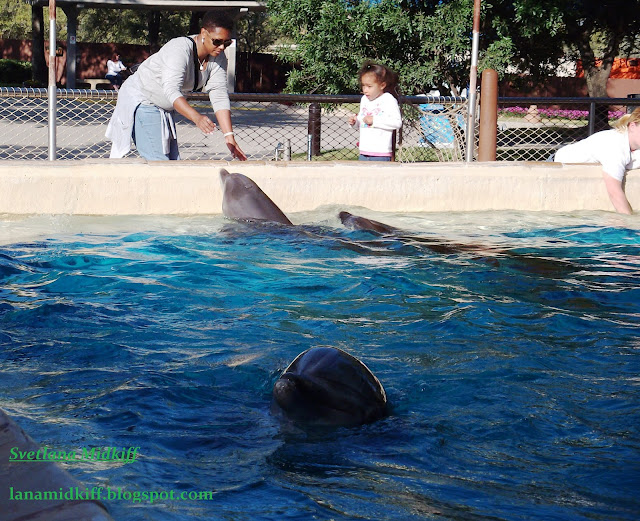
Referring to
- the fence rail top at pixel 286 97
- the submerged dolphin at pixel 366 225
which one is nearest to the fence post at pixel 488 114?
the fence rail top at pixel 286 97

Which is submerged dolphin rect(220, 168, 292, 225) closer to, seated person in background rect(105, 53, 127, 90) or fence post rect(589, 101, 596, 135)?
fence post rect(589, 101, 596, 135)

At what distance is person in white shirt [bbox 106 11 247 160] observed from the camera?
6.75m

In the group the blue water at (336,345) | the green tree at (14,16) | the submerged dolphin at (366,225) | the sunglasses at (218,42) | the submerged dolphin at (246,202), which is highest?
the green tree at (14,16)

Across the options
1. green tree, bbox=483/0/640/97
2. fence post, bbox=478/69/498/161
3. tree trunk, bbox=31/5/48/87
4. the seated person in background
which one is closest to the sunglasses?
fence post, bbox=478/69/498/161

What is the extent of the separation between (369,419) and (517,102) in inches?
269

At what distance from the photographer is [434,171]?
833 centimetres

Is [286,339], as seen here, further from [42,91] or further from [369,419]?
[42,91]

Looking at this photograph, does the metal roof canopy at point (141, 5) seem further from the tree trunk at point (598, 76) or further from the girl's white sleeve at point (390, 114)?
the girl's white sleeve at point (390, 114)

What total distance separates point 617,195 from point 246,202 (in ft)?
12.5

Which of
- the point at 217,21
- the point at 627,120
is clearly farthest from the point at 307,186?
the point at 627,120

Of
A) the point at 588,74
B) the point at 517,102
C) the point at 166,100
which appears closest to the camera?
the point at 166,100

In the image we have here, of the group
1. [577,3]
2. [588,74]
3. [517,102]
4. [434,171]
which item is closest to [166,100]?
[434,171]

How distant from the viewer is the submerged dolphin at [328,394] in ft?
10.7

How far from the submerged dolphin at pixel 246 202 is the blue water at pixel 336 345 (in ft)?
0.89
